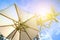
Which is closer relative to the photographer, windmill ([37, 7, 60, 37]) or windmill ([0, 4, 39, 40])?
windmill ([0, 4, 39, 40])

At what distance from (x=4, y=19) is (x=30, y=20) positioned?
2.26 ft

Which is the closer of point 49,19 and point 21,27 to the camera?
point 21,27

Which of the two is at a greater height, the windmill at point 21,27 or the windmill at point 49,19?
the windmill at point 49,19

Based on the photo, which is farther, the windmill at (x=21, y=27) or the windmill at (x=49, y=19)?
the windmill at (x=49, y=19)

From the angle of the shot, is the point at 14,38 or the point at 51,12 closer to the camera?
the point at 14,38

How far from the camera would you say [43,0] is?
4469 millimetres

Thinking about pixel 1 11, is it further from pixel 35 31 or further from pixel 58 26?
pixel 58 26

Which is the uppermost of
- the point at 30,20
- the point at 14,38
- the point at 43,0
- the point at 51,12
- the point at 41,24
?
the point at 43,0

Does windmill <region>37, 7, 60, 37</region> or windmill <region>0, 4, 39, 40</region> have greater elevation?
windmill <region>37, 7, 60, 37</region>

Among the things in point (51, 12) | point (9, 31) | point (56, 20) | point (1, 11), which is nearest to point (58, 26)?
point (56, 20)

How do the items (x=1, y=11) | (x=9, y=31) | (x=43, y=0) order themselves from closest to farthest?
(x=1, y=11)
(x=9, y=31)
(x=43, y=0)

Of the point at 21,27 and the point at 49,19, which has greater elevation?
the point at 49,19

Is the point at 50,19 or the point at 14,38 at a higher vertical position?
the point at 50,19

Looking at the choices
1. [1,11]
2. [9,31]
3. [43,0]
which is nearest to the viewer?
[1,11]
